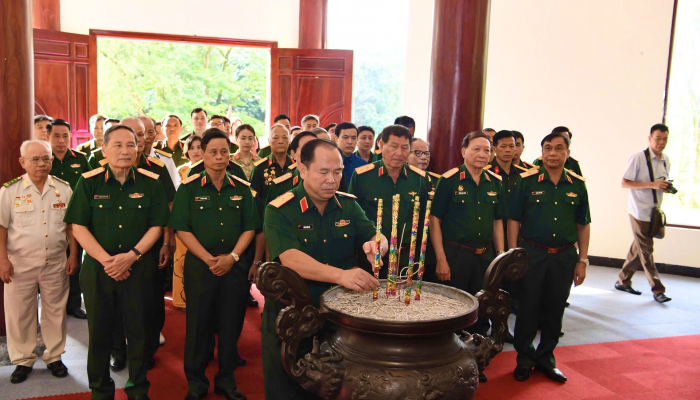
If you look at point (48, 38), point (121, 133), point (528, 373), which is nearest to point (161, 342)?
point (121, 133)

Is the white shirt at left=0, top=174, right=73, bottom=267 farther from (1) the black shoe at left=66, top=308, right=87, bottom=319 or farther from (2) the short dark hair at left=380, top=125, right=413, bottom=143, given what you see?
(2) the short dark hair at left=380, top=125, right=413, bottom=143

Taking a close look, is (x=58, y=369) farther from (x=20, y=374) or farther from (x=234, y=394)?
(x=234, y=394)

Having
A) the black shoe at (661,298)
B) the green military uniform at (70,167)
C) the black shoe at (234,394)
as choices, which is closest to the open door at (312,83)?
the green military uniform at (70,167)

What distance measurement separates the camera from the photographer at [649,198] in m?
5.70

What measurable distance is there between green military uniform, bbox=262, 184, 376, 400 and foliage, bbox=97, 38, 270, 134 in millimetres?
13558

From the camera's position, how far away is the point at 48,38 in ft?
24.7

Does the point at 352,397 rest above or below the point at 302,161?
below

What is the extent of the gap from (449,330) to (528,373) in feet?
7.18

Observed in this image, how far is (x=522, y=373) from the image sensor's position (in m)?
3.53

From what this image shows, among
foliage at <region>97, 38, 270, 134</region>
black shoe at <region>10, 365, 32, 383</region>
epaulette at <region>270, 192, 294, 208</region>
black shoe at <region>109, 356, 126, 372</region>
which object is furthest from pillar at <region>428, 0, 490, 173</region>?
foliage at <region>97, 38, 270, 134</region>

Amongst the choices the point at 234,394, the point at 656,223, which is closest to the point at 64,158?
the point at 234,394

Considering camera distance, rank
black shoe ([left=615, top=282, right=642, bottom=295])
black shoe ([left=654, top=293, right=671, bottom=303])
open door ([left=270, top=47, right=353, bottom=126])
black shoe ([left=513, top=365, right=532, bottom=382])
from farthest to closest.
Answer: open door ([left=270, top=47, right=353, bottom=126]) < black shoe ([left=615, top=282, right=642, bottom=295]) < black shoe ([left=654, top=293, right=671, bottom=303]) < black shoe ([left=513, top=365, right=532, bottom=382])

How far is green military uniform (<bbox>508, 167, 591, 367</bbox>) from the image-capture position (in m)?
3.53

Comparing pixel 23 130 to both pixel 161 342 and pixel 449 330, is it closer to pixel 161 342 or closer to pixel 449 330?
pixel 161 342
